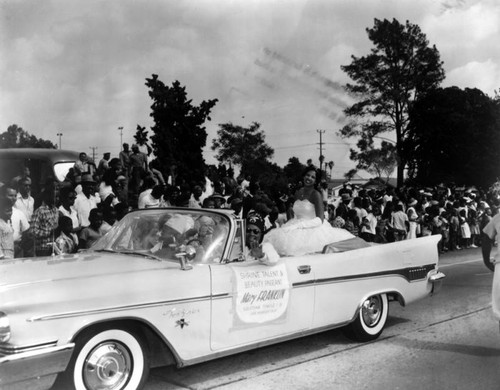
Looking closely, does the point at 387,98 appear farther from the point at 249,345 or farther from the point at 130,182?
the point at 249,345

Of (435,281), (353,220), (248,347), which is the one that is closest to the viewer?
(248,347)

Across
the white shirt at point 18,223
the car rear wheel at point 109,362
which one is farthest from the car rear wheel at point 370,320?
the white shirt at point 18,223

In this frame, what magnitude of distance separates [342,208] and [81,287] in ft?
30.9

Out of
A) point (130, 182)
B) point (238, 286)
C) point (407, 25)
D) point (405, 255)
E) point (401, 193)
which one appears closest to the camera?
point (238, 286)

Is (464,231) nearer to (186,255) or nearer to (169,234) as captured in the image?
(169,234)

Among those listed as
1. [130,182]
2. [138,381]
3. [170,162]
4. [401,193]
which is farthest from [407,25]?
[138,381]

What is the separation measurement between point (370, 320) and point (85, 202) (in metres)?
5.04

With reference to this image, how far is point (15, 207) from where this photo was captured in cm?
788

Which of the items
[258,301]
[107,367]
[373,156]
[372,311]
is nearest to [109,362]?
[107,367]

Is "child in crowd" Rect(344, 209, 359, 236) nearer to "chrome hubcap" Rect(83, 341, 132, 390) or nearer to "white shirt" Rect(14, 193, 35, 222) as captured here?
"white shirt" Rect(14, 193, 35, 222)

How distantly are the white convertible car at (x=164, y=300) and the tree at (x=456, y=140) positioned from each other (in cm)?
3464

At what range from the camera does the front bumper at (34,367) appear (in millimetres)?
3240

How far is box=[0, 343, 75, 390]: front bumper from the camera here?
3.24m

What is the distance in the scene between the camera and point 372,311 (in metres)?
5.70
